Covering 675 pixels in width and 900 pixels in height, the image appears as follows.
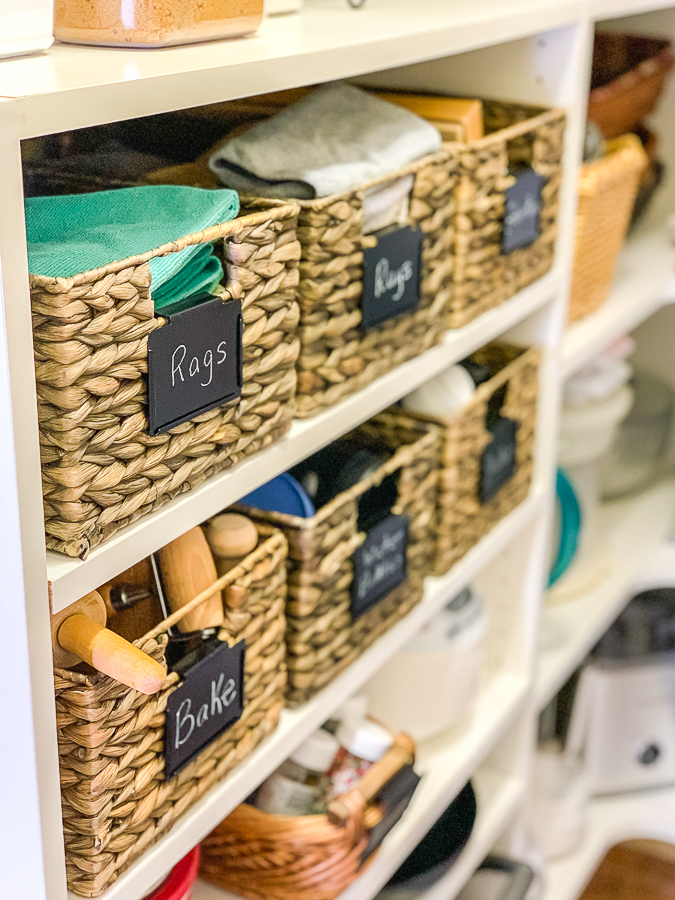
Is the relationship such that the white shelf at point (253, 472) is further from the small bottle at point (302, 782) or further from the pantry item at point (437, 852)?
the pantry item at point (437, 852)

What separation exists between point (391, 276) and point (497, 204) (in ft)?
0.74

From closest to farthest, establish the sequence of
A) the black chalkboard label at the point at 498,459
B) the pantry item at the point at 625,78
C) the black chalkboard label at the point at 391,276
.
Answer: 1. the black chalkboard label at the point at 391,276
2. the black chalkboard label at the point at 498,459
3. the pantry item at the point at 625,78

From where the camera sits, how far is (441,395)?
1.15 m

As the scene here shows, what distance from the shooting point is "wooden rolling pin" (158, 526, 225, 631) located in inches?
31.5

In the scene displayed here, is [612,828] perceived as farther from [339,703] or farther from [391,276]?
[391,276]

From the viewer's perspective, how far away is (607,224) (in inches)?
57.4

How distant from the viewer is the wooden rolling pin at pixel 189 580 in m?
0.80

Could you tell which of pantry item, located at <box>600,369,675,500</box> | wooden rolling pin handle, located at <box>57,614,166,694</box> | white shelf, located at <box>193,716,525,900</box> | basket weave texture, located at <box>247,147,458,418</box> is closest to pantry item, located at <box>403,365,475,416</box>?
basket weave texture, located at <box>247,147,458,418</box>

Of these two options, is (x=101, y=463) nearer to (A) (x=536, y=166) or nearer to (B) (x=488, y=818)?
(A) (x=536, y=166)

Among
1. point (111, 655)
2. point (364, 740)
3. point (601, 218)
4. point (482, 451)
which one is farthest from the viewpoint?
point (601, 218)

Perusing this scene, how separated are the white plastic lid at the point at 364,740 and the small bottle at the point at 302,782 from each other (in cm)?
2

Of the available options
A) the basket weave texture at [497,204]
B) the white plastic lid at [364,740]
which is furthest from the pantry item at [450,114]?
the white plastic lid at [364,740]

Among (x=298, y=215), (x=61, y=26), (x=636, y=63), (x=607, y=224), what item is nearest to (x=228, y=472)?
(x=298, y=215)

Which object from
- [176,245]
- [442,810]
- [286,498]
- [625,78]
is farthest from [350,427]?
[625,78]
